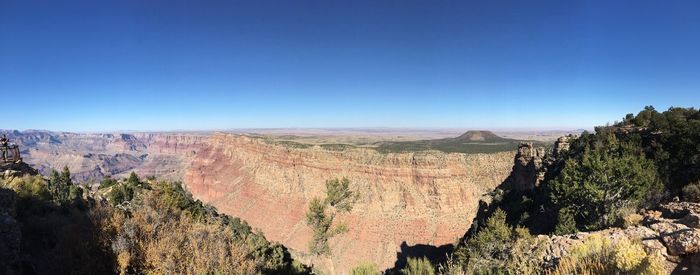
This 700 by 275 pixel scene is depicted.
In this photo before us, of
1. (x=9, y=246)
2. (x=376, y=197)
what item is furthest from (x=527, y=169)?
(x=9, y=246)

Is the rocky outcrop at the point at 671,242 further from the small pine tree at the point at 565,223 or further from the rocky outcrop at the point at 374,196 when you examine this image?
the rocky outcrop at the point at 374,196

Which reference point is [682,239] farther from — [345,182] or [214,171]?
[214,171]

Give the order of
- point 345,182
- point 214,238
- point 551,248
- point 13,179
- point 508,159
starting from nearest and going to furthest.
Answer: point 551,248, point 214,238, point 13,179, point 345,182, point 508,159

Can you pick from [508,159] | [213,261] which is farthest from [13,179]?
[508,159]

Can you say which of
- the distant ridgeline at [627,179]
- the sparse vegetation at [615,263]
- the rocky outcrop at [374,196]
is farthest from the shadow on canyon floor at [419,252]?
the sparse vegetation at [615,263]

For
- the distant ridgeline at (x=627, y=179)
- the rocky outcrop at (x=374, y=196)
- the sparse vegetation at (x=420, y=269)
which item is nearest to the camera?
the distant ridgeline at (x=627, y=179)

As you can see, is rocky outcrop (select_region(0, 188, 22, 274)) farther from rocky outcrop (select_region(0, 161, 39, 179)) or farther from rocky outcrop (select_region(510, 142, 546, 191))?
rocky outcrop (select_region(510, 142, 546, 191))

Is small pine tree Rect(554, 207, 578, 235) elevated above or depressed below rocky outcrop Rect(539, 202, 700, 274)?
below

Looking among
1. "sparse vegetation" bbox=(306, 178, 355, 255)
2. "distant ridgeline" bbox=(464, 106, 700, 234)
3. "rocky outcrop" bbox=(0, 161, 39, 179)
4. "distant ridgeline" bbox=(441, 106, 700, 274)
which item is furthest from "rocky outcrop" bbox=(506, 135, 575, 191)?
"rocky outcrop" bbox=(0, 161, 39, 179)
